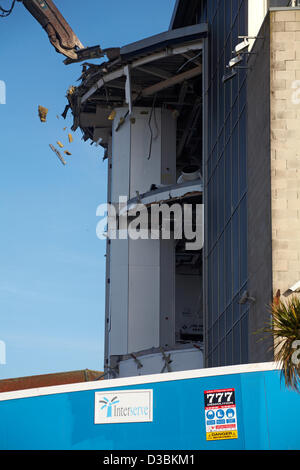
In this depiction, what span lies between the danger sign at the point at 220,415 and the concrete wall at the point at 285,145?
869cm

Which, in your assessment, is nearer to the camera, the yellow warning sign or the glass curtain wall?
the yellow warning sign

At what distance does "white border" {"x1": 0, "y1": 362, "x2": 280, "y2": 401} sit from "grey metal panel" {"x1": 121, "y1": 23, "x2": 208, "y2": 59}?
28.1 m

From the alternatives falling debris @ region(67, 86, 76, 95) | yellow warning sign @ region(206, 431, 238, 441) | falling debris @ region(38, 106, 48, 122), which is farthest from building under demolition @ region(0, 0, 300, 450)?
falling debris @ region(38, 106, 48, 122)

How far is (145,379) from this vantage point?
1402 centimetres

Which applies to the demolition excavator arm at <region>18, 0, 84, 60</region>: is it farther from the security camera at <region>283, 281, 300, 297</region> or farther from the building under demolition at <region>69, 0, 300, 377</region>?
the security camera at <region>283, 281, 300, 297</region>

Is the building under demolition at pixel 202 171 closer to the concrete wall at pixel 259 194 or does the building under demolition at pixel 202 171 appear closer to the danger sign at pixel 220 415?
the concrete wall at pixel 259 194

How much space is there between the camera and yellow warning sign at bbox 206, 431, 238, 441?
522 inches

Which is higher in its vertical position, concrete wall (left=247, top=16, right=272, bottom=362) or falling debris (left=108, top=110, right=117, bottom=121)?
falling debris (left=108, top=110, right=117, bottom=121)

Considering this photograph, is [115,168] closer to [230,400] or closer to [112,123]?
[112,123]

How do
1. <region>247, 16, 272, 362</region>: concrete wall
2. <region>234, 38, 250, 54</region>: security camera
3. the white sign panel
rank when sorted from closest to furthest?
the white sign panel, <region>247, 16, 272, 362</region>: concrete wall, <region>234, 38, 250, 54</region>: security camera

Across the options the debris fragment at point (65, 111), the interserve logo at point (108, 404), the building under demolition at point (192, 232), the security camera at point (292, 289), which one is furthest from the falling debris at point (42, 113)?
the interserve logo at point (108, 404)

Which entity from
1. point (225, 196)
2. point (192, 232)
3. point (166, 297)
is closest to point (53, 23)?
point (192, 232)

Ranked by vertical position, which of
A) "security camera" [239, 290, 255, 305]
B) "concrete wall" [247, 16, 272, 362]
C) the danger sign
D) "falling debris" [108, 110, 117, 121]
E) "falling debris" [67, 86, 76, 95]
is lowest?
the danger sign

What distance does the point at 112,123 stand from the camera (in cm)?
5197
